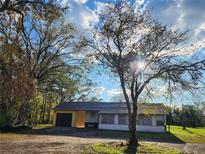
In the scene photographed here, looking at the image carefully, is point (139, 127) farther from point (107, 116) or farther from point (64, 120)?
point (64, 120)

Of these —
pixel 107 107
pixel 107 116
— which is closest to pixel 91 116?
pixel 107 107

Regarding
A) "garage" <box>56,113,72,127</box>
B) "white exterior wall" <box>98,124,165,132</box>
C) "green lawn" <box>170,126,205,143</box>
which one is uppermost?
"garage" <box>56,113,72,127</box>

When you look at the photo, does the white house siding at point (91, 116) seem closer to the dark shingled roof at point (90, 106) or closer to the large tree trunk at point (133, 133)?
the dark shingled roof at point (90, 106)

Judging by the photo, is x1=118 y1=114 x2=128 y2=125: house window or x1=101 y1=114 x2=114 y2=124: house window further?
x1=101 y1=114 x2=114 y2=124: house window

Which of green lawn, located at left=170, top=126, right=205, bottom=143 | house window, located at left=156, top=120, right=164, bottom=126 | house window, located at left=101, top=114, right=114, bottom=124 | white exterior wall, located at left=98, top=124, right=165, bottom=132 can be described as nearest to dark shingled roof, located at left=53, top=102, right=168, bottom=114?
house window, located at left=101, top=114, right=114, bottom=124

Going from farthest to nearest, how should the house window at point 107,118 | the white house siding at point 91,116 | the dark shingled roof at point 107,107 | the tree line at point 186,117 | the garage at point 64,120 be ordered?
the tree line at point 186,117
the white house siding at point 91,116
the garage at point 64,120
the house window at point 107,118
the dark shingled roof at point 107,107

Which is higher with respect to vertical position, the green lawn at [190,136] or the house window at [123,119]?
the house window at [123,119]

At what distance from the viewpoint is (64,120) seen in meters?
40.7

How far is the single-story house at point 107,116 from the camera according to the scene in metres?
35.9

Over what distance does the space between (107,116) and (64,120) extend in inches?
271

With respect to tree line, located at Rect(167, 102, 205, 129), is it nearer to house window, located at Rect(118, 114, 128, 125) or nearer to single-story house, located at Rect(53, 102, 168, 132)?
single-story house, located at Rect(53, 102, 168, 132)

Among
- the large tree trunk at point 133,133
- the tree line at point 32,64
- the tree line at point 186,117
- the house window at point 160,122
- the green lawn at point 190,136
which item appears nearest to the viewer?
the tree line at point 32,64

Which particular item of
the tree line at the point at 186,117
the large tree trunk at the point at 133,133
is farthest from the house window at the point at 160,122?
the tree line at the point at 186,117

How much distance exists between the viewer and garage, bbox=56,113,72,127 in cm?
4034
